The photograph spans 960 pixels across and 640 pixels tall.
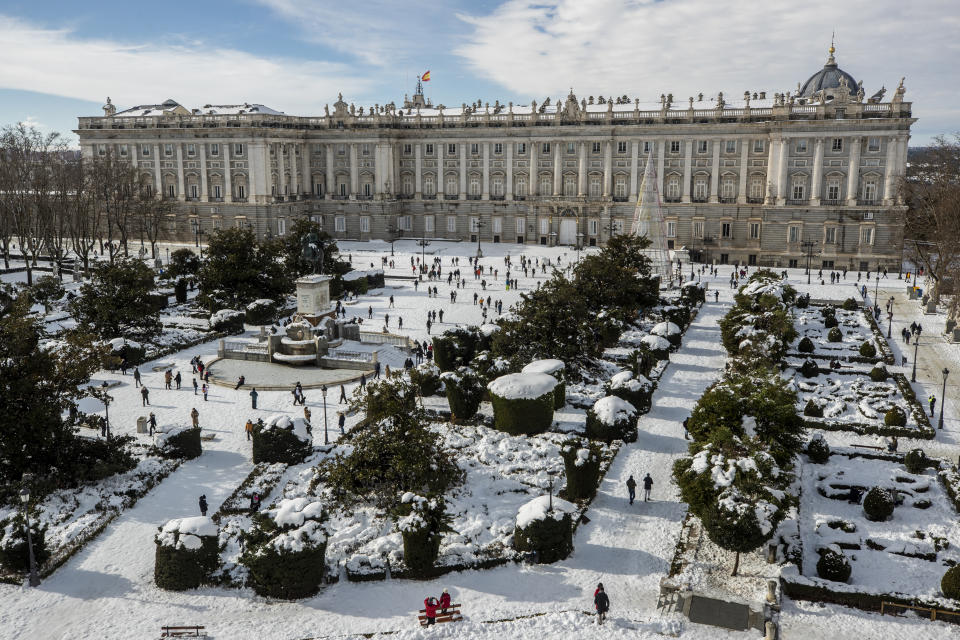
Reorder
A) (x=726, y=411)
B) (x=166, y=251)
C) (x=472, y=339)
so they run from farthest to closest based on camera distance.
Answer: (x=166, y=251)
(x=472, y=339)
(x=726, y=411)

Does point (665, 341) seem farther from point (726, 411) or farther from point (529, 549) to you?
point (529, 549)

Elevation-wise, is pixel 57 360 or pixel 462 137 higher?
pixel 462 137

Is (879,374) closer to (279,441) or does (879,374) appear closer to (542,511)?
(542,511)

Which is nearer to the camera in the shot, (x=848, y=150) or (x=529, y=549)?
(x=529, y=549)

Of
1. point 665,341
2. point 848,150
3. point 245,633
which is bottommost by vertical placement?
point 245,633

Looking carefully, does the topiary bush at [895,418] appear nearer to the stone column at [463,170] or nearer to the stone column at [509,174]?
the stone column at [509,174]

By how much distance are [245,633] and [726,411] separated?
54.0 feet

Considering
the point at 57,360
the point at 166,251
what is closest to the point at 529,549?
the point at 57,360

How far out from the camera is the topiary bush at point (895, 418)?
36.8m

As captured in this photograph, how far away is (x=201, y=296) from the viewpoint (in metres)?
57.8

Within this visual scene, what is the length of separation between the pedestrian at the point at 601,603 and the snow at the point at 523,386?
13825mm

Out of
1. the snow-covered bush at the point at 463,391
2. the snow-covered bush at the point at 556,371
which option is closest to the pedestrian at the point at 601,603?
the snow-covered bush at the point at 463,391

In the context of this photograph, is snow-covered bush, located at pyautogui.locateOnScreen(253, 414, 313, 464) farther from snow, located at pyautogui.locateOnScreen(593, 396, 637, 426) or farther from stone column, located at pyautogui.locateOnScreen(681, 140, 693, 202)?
stone column, located at pyautogui.locateOnScreen(681, 140, 693, 202)

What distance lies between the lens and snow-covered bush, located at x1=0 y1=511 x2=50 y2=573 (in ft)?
79.5
